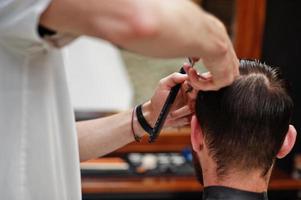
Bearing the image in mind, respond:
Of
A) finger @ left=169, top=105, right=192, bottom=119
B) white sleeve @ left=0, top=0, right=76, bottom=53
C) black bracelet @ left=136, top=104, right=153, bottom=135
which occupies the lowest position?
black bracelet @ left=136, top=104, right=153, bottom=135

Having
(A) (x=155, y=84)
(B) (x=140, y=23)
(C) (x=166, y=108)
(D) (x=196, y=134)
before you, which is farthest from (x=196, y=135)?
(A) (x=155, y=84)

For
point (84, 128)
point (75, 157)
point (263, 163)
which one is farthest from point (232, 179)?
point (84, 128)

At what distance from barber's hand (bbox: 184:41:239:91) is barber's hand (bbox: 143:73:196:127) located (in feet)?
0.83

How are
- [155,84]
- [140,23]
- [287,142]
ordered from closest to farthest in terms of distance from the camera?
[140,23] < [287,142] < [155,84]

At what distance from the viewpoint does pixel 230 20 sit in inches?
118

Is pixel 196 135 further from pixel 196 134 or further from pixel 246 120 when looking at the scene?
pixel 246 120

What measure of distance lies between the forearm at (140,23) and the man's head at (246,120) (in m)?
0.40

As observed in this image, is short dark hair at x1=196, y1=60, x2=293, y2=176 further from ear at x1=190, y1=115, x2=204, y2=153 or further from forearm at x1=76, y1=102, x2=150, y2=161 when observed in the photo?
forearm at x1=76, y1=102, x2=150, y2=161

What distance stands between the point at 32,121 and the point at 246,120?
21.3 inches

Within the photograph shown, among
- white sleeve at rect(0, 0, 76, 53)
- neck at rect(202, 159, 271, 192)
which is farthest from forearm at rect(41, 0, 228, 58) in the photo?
neck at rect(202, 159, 271, 192)

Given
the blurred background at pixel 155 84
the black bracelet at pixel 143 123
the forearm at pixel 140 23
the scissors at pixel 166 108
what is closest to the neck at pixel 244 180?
the scissors at pixel 166 108

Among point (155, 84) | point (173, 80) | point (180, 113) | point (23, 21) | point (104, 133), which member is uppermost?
point (23, 21)

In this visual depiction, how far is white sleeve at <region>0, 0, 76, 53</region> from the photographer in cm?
94

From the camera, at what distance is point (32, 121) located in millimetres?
1193
